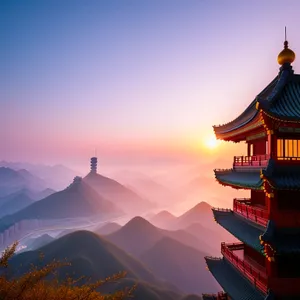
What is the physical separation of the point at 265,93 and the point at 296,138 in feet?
16.4

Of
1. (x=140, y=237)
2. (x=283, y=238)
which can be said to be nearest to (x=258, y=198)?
(x=283, y=238)

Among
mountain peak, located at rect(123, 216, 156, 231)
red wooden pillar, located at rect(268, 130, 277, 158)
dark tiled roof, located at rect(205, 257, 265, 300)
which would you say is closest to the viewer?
red wooden pillar, located at rect(268, 130, 277, 158)

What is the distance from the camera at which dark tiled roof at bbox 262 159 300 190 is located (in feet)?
48.1

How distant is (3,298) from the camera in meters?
15.8

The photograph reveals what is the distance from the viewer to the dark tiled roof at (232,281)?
17.4 meters

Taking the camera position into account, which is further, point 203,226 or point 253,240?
point 203,226

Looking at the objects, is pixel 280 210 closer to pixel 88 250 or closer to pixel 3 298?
pixel 3 298

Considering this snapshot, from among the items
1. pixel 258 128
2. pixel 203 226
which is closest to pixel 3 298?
pixel 258 128

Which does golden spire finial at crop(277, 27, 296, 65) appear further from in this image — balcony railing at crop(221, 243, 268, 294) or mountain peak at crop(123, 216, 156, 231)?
mountain peak at crop(123, 216, 156, 231)

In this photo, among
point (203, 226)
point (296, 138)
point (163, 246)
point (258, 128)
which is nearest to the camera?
point (296, 138)

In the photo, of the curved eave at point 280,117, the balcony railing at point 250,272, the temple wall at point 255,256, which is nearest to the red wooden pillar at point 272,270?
the balcony railing at point 250,272

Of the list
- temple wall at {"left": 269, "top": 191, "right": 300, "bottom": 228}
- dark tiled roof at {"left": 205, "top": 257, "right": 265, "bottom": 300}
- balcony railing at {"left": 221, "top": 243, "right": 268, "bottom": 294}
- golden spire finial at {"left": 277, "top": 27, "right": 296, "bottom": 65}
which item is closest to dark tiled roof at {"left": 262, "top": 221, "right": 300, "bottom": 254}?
temple wall at {"left": 269, "top": 191, "right": 300, "bottom": 228}

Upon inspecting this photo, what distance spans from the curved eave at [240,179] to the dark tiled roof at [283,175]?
0.83 meters

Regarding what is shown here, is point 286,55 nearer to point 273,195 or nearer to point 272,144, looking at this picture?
point 272,144
